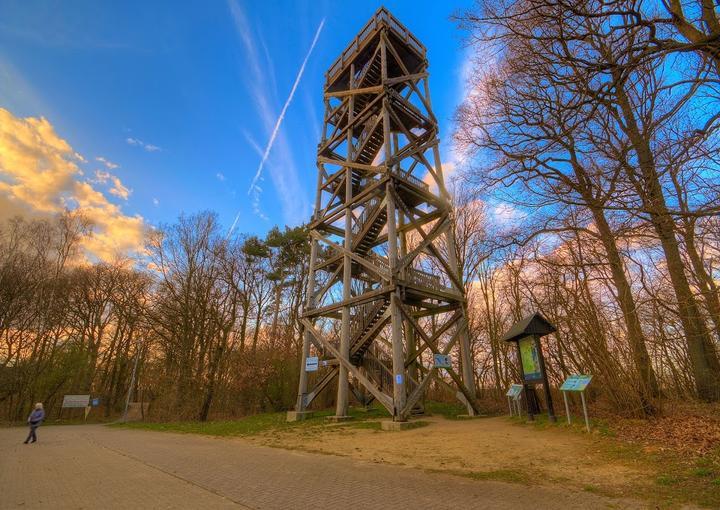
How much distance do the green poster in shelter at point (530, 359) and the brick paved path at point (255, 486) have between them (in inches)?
232

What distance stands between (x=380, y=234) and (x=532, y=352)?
9555 mm

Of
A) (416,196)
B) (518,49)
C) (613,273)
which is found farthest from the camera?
(416,196)

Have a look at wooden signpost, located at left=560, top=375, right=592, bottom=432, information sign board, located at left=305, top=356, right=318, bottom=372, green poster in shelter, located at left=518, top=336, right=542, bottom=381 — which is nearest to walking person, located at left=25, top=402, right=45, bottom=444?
information sign board, located at left=305, top=356, right=318, bottom=372

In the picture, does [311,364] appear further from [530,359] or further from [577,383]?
[577,383]

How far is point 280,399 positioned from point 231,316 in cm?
676

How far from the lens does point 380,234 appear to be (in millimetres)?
18078

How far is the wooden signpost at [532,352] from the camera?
10047 millimetres

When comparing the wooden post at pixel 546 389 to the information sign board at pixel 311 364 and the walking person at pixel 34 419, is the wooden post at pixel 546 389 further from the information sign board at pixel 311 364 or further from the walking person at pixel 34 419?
the walking person at pixel 34 419

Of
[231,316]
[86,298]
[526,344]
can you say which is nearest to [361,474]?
[526,344]

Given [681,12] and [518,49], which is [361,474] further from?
[681,12]

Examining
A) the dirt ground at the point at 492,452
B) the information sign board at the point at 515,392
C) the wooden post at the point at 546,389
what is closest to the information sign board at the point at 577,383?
the dirt ground at the point at 492,452

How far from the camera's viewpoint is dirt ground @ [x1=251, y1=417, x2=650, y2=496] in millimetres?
5074

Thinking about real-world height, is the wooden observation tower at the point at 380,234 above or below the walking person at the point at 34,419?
above

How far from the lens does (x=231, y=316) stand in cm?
2444
